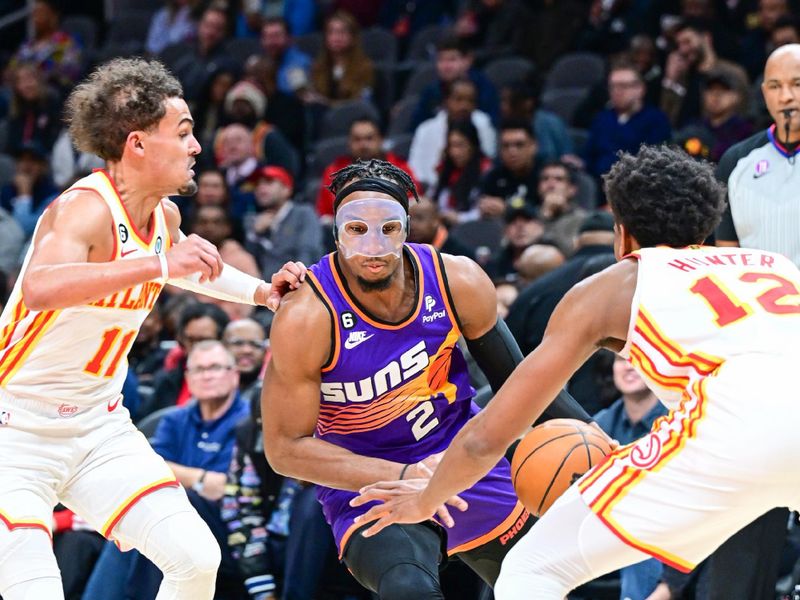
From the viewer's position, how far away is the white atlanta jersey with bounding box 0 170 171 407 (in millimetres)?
4492

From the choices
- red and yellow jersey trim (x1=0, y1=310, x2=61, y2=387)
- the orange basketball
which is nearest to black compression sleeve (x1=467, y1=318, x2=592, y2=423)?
the orange basketball

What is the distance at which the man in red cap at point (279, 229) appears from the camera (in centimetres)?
995

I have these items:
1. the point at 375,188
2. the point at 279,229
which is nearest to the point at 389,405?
the point at 375,188

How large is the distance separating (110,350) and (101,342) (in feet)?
0.19

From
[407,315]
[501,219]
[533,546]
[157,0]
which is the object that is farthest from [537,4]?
[533,546]

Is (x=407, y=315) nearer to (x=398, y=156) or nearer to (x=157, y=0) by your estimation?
(x=398, y=156)

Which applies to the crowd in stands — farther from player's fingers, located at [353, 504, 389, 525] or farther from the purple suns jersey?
player's fingers, located at [353, 504, 389, 525]

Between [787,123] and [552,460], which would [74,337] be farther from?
[787,123]

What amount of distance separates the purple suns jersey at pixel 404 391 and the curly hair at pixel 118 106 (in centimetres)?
83

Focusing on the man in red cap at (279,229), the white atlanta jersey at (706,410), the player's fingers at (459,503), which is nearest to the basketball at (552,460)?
the player's fingers at (459,503)

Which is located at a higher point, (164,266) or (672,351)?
(164,266)

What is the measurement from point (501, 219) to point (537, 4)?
10.8 feet

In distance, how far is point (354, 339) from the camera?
Answer: 181 inches

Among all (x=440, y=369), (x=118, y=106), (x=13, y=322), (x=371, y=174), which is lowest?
(x=440, y=369)
